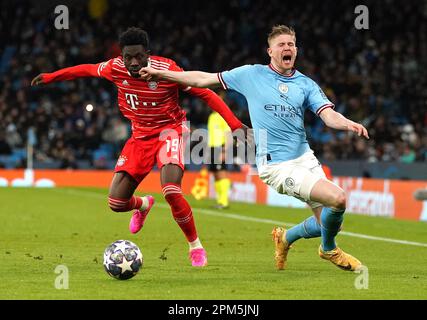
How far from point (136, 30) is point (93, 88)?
21957mm

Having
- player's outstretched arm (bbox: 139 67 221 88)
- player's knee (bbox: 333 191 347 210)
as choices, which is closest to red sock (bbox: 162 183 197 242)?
player's outstretched arm (bbox: 139 67 221 88)

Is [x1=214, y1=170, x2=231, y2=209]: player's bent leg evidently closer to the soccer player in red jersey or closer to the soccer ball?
the soccer player in red jersey

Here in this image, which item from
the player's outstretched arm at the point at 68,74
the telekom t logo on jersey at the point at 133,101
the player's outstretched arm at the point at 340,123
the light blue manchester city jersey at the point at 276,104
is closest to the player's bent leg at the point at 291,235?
the light blue manchester city jersey at the point at 276,104

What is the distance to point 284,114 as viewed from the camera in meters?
9.05

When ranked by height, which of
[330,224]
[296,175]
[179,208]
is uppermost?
[296,175]

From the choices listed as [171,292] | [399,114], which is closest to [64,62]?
[399,114]

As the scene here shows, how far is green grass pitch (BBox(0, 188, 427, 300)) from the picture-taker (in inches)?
305

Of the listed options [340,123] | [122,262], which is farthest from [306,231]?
[122,262]

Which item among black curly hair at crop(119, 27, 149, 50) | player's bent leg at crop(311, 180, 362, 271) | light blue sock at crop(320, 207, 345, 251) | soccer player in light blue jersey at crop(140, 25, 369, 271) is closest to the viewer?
player's bent leg at crop(311, 180, 362, 271)

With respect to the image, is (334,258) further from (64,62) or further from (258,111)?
(64,62)

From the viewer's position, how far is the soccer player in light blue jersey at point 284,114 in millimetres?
8875

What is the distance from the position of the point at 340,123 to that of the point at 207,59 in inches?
966

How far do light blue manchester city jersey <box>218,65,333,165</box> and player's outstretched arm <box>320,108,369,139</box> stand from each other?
304 millimetres

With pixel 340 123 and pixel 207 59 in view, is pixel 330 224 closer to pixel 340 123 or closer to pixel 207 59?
pixel 340 123
